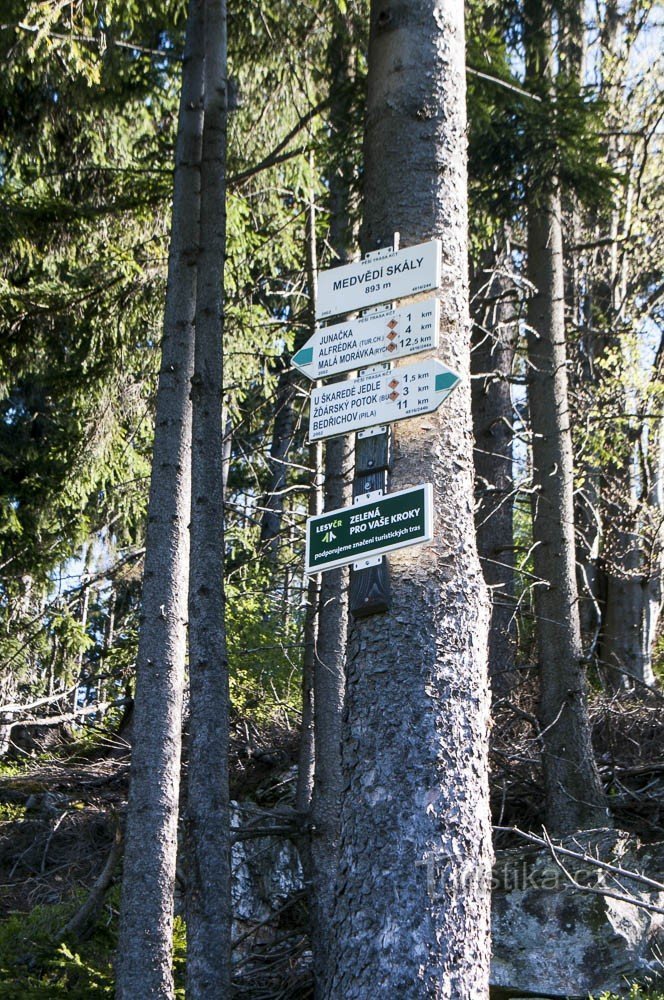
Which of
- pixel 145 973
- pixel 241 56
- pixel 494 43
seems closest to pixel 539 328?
pixel 494 43

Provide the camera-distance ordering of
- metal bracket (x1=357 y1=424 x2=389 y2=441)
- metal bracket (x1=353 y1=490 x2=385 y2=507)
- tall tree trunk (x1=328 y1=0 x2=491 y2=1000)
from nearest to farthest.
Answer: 1. tall tree trunk (x1=328 y1=0 x2=491 y2=1000)
2. metal bracket (x1=353 y1=490 x2=385 y2=507)
3. metal bracket (x1=357 y1=424 x2=389 y2=441)

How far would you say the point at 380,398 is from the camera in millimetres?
4684

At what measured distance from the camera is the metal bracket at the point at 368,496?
14.9 ft

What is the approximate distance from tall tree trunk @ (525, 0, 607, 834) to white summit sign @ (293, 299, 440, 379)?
190 inches

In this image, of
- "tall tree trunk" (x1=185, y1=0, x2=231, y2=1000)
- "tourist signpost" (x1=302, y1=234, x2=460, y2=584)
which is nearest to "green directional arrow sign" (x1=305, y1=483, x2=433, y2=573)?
"tourist signpost" (x1=302, y1=234, x2=460, y2=584)

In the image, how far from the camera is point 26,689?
1548cm

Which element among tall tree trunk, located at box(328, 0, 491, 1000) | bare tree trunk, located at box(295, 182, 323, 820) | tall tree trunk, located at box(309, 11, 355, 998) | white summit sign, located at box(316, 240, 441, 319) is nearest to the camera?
tall tree trunk, located at box(328, 0, 491, 1000)

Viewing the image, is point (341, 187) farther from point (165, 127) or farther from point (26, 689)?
point (26, 689)

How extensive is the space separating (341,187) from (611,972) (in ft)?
20.8

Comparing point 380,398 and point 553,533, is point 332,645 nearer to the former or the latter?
point 553,533

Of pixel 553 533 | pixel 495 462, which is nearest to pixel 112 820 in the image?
pixel 553 533

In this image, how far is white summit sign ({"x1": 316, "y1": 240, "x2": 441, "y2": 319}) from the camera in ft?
15.8

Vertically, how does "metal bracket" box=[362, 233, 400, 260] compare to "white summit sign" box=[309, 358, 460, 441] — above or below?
above

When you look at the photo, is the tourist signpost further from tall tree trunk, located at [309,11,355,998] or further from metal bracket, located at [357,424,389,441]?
tall tree trunk, located at [309,11,355,998]
